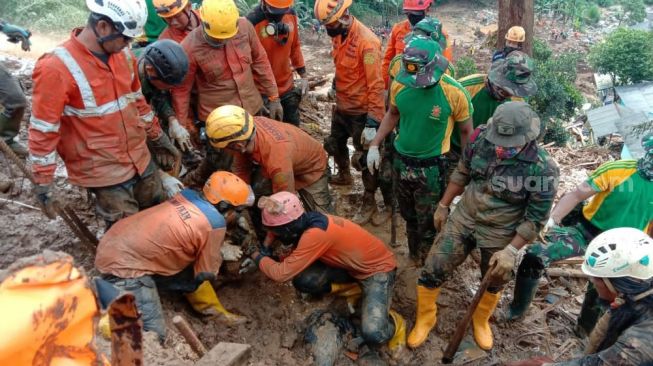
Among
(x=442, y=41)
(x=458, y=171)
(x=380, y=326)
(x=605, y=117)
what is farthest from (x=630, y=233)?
(x=605, y=117)

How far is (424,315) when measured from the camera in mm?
4695

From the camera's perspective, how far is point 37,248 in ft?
14.9

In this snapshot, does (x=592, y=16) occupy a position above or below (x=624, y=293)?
below

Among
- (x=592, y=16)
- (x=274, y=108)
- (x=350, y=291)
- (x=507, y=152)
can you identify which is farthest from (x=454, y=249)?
(x=592, y=16)

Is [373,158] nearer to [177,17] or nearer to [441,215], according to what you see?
[441,215]

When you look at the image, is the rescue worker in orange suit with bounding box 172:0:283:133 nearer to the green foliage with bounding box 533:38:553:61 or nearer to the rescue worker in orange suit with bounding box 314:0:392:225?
the rescue worker in orange suit with bounding box 314:0:392:225

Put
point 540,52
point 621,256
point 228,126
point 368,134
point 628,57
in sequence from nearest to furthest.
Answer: point 621,256
point 228,126
point 368,134
point 540,52
point 628,57

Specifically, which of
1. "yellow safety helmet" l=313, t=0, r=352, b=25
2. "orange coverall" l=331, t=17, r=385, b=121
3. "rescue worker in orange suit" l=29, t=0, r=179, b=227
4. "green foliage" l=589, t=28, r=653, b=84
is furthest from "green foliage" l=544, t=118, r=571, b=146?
"green foliage" l=589, t=28, r=653, b=84

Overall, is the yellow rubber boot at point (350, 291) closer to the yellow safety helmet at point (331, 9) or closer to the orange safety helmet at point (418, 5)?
the yellow safety helmet at point (331, 9)

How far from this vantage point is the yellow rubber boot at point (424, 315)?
4.59 m

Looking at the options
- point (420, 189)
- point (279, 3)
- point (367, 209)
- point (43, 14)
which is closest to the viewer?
point (420, 189)

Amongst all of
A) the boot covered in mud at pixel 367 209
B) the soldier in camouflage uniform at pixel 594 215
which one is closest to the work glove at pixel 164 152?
the boot covered in mud at pixel 367 209

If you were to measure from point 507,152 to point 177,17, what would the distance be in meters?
3.33

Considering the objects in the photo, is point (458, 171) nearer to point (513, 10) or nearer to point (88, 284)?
point (88, 284)
